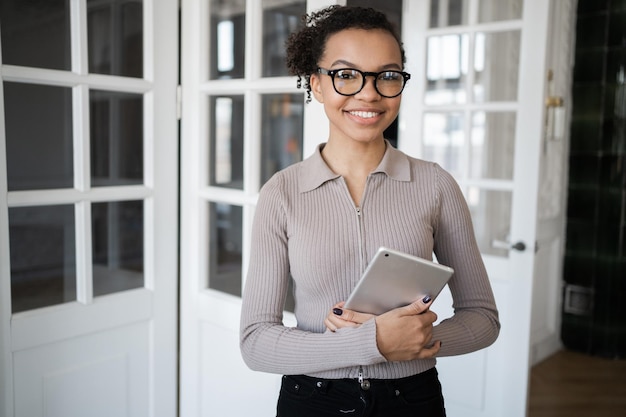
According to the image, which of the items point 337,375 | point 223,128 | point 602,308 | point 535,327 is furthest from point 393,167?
point 602,308

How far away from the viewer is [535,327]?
4156 mm

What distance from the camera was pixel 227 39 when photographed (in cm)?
229

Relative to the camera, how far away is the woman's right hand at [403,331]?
45.1 inches

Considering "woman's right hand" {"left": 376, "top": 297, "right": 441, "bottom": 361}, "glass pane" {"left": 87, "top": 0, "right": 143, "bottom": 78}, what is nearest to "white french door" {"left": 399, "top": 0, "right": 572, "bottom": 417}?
"glass pane" {"left": 87, "top": 0, "right": 143, "bottom": 78}

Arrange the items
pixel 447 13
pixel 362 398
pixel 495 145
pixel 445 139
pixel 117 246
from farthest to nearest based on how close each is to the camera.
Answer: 1. pixel 445 139
2. pixel 495 145
3. pixel 447 13
4. pixel 117 246
5. pixel 362 398

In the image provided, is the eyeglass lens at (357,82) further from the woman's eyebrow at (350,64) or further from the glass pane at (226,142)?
the glass pane at (226,142)

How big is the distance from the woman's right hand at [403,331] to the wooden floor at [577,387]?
2.62 m

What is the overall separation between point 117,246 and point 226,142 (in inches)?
22.8

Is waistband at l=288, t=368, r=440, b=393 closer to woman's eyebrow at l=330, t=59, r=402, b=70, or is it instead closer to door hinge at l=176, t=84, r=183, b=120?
woman's eyebrow at l=330, t=59, r=402, b=70

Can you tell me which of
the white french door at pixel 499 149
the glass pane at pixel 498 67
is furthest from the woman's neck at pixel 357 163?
the glass pane at pixel 498 67

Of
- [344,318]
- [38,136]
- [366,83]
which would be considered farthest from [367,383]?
[38,136]

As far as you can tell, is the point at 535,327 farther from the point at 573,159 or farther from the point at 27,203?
the point at 27,203

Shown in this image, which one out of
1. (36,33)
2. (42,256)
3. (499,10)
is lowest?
(42,256)

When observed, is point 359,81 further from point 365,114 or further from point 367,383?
point 367,383
